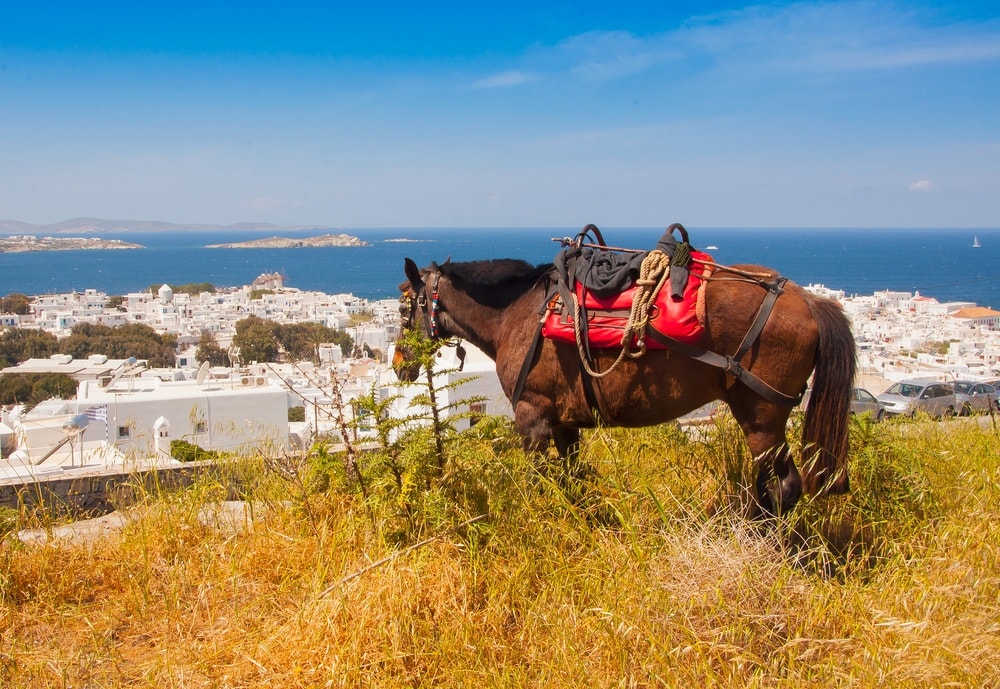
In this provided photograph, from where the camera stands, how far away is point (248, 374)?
29.0 metres

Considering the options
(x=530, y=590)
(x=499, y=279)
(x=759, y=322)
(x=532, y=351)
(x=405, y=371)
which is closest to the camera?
(x=530, y=590)

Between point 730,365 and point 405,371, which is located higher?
point 730,365

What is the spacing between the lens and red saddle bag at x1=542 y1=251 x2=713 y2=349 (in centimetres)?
380

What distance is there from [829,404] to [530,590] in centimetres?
194

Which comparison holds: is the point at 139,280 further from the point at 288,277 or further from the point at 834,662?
the point at 834,662

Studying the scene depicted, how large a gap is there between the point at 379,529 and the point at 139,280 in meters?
174

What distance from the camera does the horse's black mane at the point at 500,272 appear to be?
4570mm

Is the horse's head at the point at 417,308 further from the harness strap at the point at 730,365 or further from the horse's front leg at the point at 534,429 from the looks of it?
the harness strap at the point at 730,365

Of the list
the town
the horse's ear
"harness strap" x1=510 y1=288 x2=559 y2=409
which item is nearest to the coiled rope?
"harness strap" x1=510 y1=288 x2=559 y2=409

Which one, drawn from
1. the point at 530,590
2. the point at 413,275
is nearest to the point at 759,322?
the point at 530,590

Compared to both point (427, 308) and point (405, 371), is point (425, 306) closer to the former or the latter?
point (427, 308)

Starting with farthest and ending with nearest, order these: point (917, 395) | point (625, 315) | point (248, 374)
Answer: point (248, 374), point (917, 395), point (625, 315)

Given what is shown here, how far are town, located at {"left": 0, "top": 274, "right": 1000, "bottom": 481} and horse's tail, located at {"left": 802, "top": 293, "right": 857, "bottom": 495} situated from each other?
3.27 feet

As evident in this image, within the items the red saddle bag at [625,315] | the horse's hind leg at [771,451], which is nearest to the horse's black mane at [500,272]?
the red saddle bag at [625,315]
